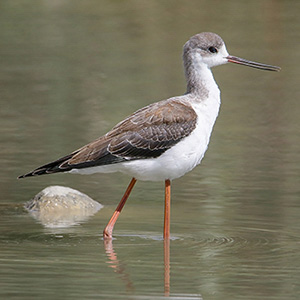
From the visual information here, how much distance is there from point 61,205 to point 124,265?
2.75 m

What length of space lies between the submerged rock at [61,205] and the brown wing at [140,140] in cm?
129

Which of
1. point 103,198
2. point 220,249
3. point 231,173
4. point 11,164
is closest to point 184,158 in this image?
point 220,249

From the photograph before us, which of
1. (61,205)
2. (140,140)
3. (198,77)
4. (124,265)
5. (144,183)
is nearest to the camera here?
(124,265)

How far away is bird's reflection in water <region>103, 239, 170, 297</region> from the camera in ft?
28.5

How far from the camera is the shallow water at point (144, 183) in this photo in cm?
902

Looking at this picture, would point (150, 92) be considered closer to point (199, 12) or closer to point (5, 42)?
point (5, 42)

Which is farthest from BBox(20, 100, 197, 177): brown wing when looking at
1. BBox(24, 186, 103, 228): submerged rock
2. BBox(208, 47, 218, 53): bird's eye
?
BBox(24, 186, 103, 228): submerged rock

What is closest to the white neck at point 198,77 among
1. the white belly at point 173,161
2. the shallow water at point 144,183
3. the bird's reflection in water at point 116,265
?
the white belly at point 173,161

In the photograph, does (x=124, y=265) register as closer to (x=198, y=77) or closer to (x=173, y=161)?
(x=173, y=161)

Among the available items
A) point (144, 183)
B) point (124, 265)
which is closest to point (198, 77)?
point (124, 265)

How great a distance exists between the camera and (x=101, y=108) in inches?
717

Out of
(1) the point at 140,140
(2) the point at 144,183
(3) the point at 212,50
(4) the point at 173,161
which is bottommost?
(2) the point at 144,183

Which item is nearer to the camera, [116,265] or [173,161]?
[116,265]

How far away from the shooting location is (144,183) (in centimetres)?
1357
